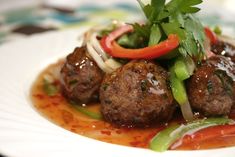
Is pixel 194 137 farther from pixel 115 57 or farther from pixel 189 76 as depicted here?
A: pixel 115 57

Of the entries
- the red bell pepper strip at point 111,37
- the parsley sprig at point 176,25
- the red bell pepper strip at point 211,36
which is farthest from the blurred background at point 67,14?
the parsley sprig at point 176,25

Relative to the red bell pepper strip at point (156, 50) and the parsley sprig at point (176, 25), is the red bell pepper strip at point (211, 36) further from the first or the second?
the red bell pepper strip at point (156, 50)

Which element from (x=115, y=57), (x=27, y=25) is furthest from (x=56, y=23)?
(x=115, y=57)

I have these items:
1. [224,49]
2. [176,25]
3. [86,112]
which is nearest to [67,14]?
[86,112]

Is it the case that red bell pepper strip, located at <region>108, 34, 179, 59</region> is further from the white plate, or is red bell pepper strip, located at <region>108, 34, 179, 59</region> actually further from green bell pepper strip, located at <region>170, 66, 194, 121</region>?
the white plate

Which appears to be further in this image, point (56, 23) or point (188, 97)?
point (56, 23)

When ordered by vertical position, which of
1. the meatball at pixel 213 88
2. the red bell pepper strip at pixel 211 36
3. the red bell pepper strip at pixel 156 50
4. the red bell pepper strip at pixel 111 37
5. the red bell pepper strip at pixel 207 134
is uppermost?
the red bell pepper strip at pixel 111 37

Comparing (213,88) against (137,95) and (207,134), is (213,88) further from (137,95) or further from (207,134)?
(137,95)
